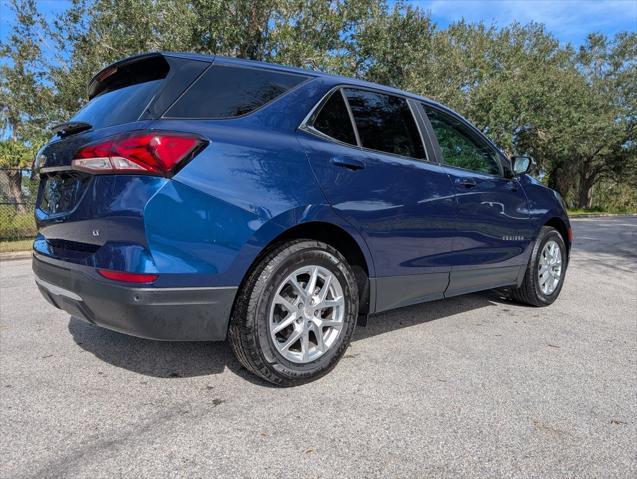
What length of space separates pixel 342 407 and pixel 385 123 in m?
1.97

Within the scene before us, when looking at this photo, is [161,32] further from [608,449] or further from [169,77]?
[608,449]

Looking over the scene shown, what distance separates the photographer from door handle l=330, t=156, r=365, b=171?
9.15ft

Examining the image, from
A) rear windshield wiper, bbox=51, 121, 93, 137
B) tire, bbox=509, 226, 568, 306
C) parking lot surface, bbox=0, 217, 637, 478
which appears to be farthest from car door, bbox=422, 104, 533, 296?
rear windshield wiper, bbox=51, 121, 93, 137

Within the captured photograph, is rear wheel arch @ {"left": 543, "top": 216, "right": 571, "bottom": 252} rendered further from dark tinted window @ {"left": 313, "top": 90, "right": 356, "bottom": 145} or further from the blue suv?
dark tinted window @ {"left": 313, "top": 90, "right": 356, "bottom": 145}

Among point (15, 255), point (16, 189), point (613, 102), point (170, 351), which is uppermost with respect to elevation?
point (613, 102)

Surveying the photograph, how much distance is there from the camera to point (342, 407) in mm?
2455

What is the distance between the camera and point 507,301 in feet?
16.5

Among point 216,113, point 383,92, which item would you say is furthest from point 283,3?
point 216,113

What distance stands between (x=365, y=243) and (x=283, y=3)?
1313cm

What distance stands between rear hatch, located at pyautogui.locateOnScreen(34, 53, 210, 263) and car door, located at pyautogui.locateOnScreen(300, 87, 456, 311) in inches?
32.9

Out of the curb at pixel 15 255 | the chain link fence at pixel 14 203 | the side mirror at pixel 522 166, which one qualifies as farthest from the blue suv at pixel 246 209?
the chain link fence at pixel 14 203

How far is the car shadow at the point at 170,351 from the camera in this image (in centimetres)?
292

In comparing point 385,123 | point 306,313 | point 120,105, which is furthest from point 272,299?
point 385,123

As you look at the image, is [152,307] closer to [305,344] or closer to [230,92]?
[305,344]
